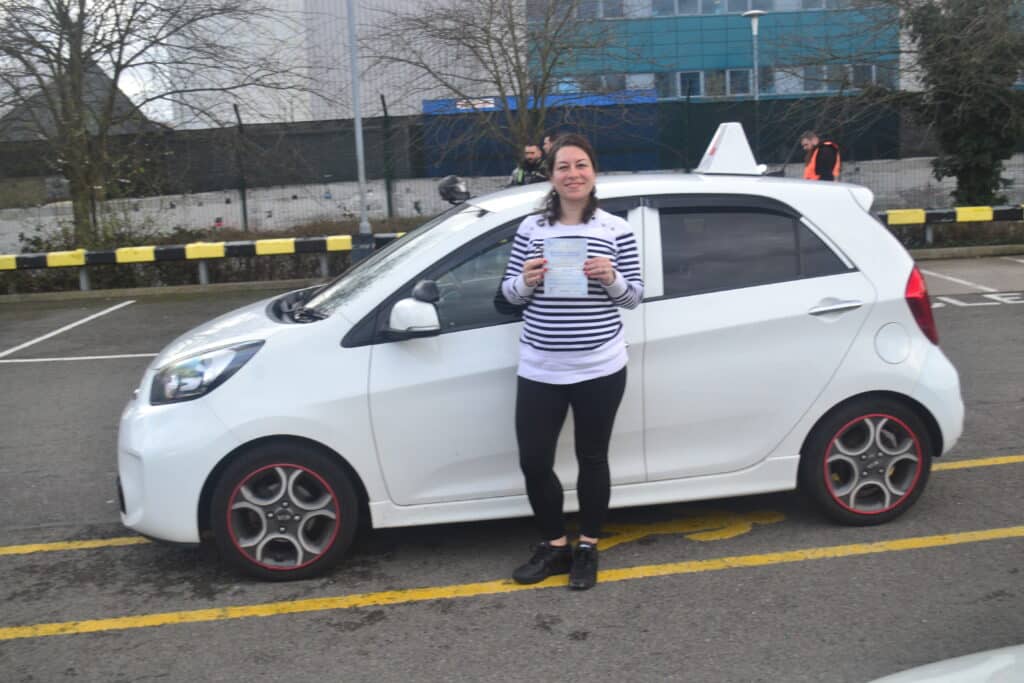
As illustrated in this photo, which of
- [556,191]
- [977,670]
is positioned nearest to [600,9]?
[556,191]

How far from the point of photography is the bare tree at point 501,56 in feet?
56.4

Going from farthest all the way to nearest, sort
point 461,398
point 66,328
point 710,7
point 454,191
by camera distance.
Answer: point 710,7, point 66,328, point 454,191, point 461,398

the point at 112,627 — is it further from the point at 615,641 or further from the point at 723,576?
the point at 723,576

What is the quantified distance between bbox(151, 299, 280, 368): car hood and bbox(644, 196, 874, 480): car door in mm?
1694

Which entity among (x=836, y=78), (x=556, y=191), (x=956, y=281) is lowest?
(x=956, y=281)

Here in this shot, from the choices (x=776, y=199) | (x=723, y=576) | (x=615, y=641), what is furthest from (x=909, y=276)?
(x=615, y=641)

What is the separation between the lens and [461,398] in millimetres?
4430

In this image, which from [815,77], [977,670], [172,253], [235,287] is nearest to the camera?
[977,670]

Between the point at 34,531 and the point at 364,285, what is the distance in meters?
2.23

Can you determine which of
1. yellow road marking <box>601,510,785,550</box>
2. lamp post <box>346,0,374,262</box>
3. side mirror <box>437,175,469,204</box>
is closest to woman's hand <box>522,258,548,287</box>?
yellow road marking <box>601,510,785,550</box>

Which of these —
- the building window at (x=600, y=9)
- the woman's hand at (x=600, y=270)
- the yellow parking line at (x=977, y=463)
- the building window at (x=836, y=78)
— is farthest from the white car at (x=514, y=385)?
the building window at (x=836, y=78)

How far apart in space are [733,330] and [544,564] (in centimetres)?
131

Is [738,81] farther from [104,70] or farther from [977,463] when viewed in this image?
[977,463]

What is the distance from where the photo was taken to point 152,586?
15.1ft
